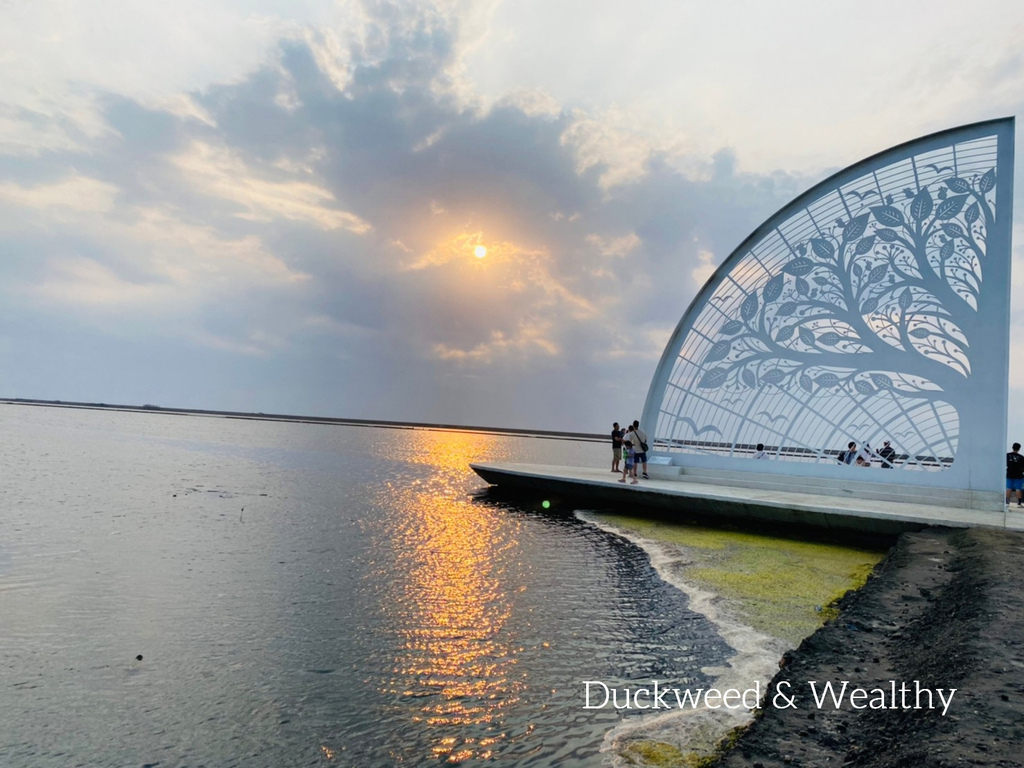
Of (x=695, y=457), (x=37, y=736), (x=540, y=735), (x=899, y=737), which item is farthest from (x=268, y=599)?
(x=695, y=457)

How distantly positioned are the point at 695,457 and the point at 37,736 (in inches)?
719

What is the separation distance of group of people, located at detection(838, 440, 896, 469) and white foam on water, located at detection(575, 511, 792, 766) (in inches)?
396

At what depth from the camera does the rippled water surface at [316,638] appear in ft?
17.0

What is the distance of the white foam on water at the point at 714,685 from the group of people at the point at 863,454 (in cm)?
1005

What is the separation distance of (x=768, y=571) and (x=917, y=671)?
6.17 m

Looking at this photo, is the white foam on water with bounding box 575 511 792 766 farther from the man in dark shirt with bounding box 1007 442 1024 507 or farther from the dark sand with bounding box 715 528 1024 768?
the man in dark shirt with bounding box 1007 442 1024 507

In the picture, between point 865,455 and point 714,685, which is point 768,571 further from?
point 865,455

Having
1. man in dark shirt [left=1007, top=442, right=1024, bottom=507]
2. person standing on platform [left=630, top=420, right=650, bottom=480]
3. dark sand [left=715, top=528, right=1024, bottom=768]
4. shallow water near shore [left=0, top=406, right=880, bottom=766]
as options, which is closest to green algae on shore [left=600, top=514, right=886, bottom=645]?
shallow water near shore [left=0, top=406, right=880, bottom=766]

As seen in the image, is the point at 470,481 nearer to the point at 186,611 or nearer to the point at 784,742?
the point at 186,611

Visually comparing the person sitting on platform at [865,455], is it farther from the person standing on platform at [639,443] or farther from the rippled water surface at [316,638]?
the rippled water surface at [316,638]

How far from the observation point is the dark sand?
405cm

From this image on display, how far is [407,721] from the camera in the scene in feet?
18.0

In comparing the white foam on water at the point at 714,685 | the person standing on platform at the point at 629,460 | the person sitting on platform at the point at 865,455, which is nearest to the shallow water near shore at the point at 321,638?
the white foam on water at the point at 714,685

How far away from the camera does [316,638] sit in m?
7.54
